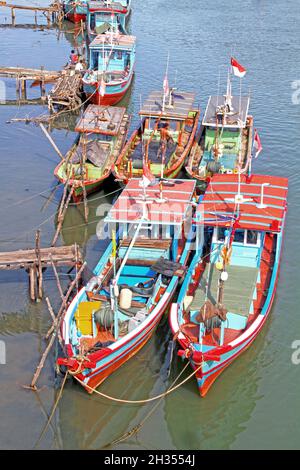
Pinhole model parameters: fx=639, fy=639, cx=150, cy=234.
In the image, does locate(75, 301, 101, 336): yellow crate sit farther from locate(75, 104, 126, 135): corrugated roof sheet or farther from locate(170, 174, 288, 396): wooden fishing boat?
locate(75, 104, 126, 135): corrugated roof sheet

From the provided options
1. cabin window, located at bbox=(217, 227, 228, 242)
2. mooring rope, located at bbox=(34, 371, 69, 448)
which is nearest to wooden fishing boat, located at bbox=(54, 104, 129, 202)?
cabin window, located at bbox=(217, 227, 228, 242)

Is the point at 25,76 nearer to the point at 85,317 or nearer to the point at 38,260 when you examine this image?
the point at 38,260

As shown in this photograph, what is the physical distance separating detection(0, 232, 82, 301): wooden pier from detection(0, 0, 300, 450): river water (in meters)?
1.66

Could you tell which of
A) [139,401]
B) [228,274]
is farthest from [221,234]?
[139,401]

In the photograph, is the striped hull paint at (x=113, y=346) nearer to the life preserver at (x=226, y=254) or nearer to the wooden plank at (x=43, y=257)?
the wooden plank at (x=43, y=257)

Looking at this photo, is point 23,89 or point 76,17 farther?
point 76,17

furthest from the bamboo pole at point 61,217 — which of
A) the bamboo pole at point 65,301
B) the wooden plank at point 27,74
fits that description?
the wooden plank at point 27,74

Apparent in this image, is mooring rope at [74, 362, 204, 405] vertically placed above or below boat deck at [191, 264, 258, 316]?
below

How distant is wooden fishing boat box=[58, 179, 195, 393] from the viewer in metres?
21.6

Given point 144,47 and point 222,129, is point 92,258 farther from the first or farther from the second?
point 144,47

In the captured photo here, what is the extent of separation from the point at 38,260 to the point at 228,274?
25.0 feet

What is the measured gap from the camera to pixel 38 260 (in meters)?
25.7

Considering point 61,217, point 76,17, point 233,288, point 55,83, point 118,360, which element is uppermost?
point 76,17

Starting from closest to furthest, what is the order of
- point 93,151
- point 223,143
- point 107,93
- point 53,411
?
point 53,411 → point 93,151 → point 223,143 → point 107,93
